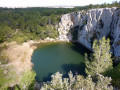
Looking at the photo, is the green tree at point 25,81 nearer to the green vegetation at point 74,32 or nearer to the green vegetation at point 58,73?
the green vegetation at point 58,73

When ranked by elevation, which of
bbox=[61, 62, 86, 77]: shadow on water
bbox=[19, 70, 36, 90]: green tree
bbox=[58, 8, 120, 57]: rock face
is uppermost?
bbox=[58, 8, 120, 57]: rock face

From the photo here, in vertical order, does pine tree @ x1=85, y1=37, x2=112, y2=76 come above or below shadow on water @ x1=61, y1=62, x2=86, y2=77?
above

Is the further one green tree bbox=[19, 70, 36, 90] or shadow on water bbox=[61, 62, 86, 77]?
shadow on water bbox=[61, 62, 86, 77]

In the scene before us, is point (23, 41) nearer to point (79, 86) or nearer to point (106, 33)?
point (106, 33)

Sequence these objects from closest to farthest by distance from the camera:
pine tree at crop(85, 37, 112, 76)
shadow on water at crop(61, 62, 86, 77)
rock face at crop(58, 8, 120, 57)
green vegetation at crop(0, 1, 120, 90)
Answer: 1. green vegetation at crop(0, 1, 120, 90)
2. pine tree at crop(85, 37, 112, 76)
3. shadow on water at crop(61, 62, 86, 77)
4. rock face at crop(58, 8, 120, 57)

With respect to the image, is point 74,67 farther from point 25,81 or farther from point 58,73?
point 58,73

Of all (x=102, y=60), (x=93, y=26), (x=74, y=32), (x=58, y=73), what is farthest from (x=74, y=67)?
(x=74, y=32)

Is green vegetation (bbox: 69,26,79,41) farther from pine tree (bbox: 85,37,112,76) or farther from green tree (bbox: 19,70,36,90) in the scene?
green tree (bbox: 19,70,36,90)

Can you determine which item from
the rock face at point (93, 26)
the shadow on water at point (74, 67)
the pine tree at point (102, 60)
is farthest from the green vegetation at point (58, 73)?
the shadow on water at point (74, 67)

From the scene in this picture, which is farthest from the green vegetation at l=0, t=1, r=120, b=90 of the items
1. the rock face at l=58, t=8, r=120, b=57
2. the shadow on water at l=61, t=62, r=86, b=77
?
the shadow on water at l=61, t=62, r=86, b=77
